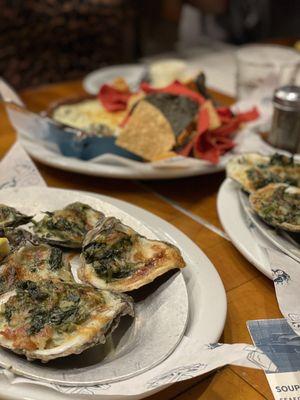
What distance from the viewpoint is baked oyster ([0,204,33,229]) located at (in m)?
0.83

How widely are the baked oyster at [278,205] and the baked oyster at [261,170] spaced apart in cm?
4

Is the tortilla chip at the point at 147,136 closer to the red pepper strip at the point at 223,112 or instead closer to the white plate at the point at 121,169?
the white plate at the point at 121,169

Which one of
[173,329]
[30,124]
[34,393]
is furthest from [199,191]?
[34,393]

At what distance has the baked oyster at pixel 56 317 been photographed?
0.60 metres

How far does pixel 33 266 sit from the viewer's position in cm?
74

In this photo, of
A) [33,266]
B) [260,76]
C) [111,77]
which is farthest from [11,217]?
[111,77]

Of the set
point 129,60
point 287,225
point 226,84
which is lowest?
point 129,60

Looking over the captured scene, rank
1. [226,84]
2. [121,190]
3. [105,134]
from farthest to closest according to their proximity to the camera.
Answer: [226,84], [105,134], [121,190]

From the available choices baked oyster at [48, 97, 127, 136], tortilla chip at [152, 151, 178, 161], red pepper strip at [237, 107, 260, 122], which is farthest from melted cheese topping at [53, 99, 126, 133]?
red pepper strip at [237, 107, 260, 122]

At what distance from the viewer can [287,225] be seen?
0.85m

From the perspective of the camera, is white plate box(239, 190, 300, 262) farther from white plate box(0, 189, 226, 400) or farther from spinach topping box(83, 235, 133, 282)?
spinach topping box(83, 235, 133, 282)

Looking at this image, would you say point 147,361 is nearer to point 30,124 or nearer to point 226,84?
point 30,124

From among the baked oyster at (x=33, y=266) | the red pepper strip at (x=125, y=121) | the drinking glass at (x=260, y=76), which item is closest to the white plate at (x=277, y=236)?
the baked oyster at (x=33, y=266)

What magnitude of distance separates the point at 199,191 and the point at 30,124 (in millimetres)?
437
